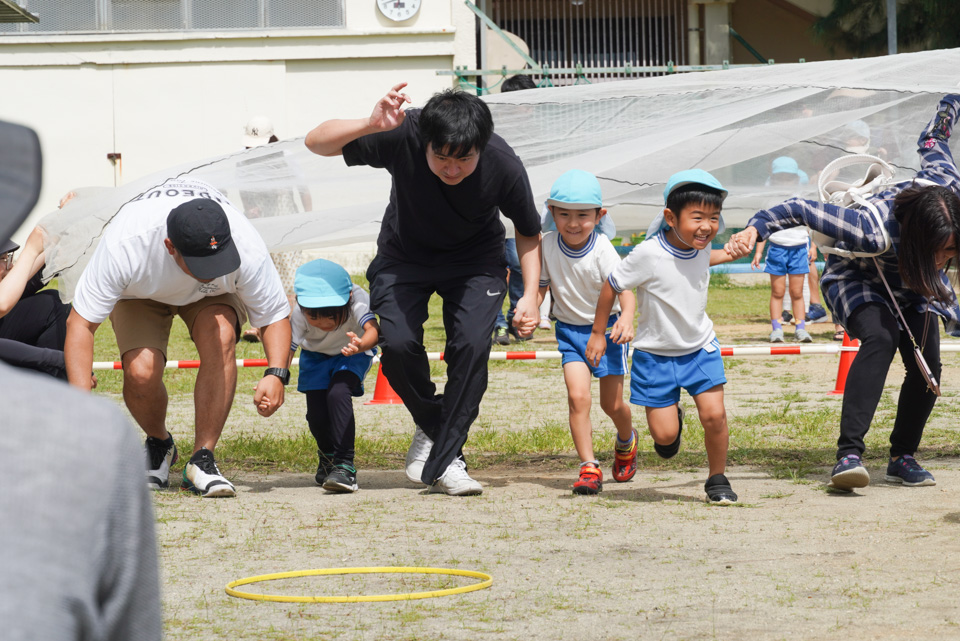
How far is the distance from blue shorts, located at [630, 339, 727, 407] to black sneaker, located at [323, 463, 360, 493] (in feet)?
4.31

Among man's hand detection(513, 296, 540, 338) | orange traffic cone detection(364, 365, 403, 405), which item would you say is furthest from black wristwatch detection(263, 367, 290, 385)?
orange traffic cone detection(364, 365, 403, 405)

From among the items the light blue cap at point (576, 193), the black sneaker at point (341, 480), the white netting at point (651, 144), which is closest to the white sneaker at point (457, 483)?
the black sneaker at point (341, 480)

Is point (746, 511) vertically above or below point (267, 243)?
below

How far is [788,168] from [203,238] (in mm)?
3031

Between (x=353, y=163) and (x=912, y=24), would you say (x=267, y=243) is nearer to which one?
(x=353, y=163)

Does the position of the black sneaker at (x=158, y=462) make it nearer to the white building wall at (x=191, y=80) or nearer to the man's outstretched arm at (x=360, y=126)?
the man's outstretched arm at (x=360, y=126)

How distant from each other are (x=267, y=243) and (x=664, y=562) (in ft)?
9.52

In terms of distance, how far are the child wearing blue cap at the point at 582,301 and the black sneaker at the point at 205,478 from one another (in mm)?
1568

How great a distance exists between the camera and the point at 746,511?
193 inches

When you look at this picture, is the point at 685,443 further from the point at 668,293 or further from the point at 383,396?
the point at 383,396

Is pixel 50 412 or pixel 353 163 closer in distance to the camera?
pixel 50 412

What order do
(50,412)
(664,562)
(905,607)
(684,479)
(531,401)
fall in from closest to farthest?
(50,412)
(905,607)
(664,562)
(684,479)
(531,401)

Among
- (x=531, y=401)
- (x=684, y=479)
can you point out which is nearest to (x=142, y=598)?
(x=684, y=479)

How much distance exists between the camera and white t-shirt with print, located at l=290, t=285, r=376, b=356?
5680 mm
